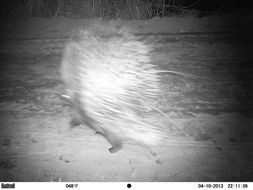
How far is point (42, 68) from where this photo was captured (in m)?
4.12

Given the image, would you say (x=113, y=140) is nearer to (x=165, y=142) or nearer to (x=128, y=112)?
(x=128, y=112)

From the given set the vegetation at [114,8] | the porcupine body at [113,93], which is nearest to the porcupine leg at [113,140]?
the porcupine body at [113,93]

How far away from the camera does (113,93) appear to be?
2.66m

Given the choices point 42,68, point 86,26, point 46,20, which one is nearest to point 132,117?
point 42,68

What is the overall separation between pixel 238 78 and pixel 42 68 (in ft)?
9.38

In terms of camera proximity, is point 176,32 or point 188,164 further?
point 176,32

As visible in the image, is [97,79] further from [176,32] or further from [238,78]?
[176,32]

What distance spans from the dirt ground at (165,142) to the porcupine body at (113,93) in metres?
0.12

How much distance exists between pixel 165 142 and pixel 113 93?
2.30 ft

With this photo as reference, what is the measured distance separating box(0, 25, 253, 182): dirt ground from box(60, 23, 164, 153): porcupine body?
0.12 metres

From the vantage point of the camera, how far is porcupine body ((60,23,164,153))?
97.1 inches

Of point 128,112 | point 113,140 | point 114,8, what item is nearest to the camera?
point 113,140

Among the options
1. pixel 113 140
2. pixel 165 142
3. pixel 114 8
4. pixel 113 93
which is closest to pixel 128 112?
pixel 113 93

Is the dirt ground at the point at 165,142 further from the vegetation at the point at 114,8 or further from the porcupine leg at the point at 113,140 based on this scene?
the vegetation at the point at 114,8
